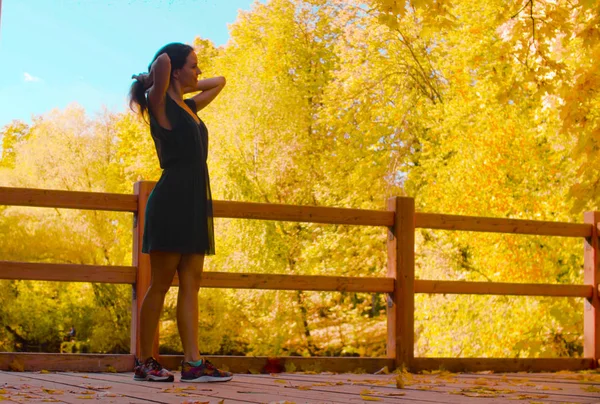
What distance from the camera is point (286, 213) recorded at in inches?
233

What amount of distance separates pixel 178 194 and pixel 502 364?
10.5 ft

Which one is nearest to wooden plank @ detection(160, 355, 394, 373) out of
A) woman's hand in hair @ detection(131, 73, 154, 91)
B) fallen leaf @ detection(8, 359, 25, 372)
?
fallen leaf @ detection(8, 359, 25, 372)

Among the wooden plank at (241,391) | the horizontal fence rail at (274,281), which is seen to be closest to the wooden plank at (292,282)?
the horizontal fence rail at (274,281)

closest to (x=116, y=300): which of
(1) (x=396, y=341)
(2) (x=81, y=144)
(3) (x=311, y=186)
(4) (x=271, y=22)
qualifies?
(2) (x=81, y=144)

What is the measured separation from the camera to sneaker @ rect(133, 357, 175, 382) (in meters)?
4.48

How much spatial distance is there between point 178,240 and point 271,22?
2286 centimetres

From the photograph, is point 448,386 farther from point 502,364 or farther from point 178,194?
point 502,364

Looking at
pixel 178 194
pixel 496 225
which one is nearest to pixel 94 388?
pixel 178 194

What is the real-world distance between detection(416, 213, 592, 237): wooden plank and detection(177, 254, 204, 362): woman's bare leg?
2.38m

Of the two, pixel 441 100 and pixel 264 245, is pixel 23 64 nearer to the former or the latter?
pixel 264 245

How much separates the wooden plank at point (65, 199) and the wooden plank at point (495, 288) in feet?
7.65

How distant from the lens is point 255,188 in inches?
981

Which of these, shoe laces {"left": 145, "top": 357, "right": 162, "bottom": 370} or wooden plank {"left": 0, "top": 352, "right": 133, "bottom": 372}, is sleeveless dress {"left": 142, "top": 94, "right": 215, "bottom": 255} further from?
wooden plank {"left": 0, "top": 352, "right": 133, "bottom": 372}

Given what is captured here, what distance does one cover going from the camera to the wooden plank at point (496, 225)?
6.40m
